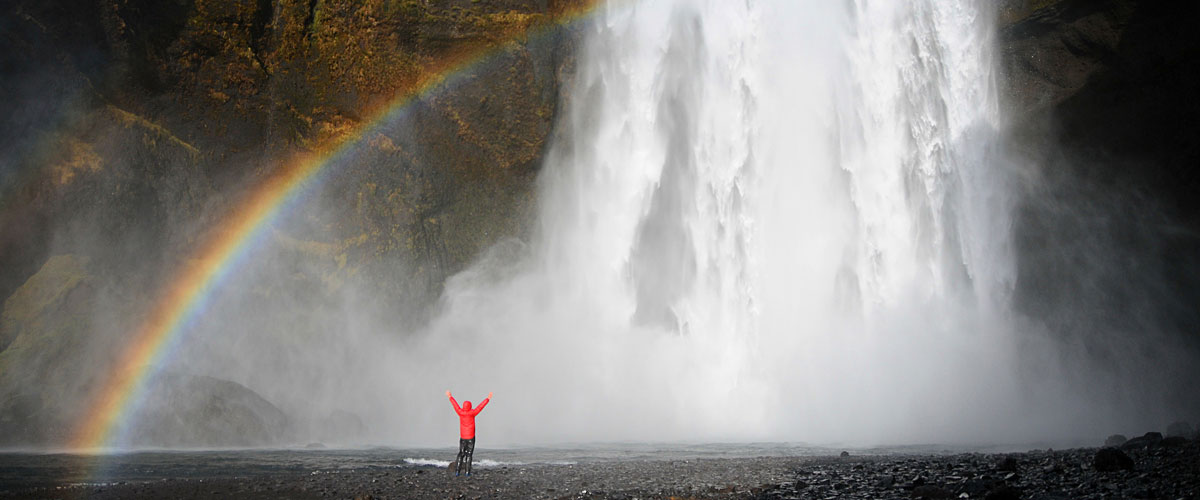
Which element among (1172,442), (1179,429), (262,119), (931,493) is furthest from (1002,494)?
(262,119)

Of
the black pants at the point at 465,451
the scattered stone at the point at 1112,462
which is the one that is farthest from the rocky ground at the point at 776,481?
the black pants at the point at 465,451

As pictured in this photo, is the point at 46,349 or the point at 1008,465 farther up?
the point at 46,349

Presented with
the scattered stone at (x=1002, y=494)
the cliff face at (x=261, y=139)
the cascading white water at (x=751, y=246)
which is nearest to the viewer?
the scattered stone at (x=1002, y=494)

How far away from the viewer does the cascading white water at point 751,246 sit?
2269 centimetres

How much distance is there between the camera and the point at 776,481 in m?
10.6

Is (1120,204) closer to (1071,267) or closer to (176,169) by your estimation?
(1071,267)

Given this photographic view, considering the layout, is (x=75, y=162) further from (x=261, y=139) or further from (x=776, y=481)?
(x=776, y=481)

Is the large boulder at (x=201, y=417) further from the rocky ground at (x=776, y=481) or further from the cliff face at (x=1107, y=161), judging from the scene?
the cliff face at (x=1107, y=161)

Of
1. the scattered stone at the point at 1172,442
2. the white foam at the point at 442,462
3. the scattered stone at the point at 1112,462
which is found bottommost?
the white foam at the point at 442,462

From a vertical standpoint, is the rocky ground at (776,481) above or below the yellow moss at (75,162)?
below

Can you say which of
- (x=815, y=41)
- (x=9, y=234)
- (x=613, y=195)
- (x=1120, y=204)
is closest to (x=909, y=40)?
(x=815, y=41)

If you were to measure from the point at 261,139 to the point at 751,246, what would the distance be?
16.3 m

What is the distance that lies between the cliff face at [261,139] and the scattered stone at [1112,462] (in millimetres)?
20248

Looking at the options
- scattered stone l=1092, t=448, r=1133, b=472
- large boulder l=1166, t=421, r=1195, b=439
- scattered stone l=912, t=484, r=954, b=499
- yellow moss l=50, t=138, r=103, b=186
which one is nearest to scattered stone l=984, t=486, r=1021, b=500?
scattered stone l=912, t=484, r=954, b=499
